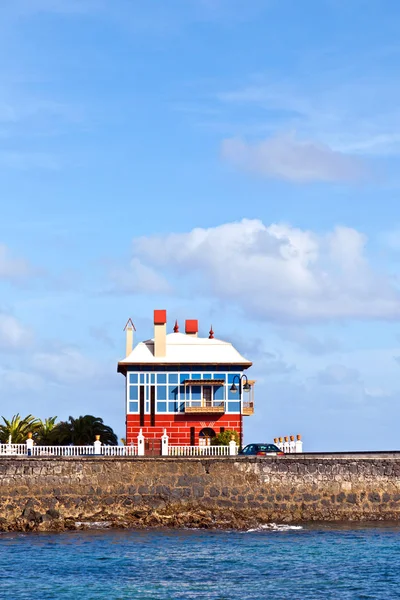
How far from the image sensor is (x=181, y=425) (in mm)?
61750

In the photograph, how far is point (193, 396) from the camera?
61938 mm

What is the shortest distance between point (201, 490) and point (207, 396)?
50.6ft

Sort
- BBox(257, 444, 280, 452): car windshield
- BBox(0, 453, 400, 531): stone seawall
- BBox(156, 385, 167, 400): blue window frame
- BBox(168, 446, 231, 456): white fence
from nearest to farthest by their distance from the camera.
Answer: BBox(0, 453, 400, 531): stone seawall < BBox(168, 446, 231, 456): white fence < BBox(257, 444, 280, 452): car windshield < BBox(156, 385, 167, 400): blue window frame

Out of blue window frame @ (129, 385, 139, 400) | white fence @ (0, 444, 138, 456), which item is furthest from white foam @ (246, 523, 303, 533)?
blue window frame @ (129, 385, 139, 400)

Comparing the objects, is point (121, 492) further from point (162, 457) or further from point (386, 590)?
point (386, 590)

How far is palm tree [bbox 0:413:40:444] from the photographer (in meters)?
65.6

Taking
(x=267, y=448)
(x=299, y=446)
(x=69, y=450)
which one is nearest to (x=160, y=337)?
(x=299, y=446)

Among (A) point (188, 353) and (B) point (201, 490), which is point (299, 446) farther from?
(A) point (188, 353)

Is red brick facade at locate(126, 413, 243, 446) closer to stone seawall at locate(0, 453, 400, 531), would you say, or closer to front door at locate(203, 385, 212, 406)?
front door at locate(203, 385, 212, 406)

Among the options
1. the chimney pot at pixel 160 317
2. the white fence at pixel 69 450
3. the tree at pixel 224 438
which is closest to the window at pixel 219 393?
the tree at pixel 224 438

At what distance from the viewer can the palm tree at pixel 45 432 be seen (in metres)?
65.5

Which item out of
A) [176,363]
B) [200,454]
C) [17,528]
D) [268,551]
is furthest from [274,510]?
[176,363]

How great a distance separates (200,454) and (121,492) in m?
4.69

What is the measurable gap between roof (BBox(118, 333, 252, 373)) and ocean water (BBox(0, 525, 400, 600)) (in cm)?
1839
